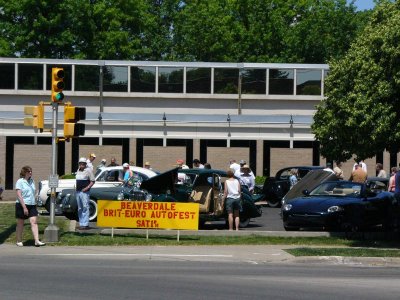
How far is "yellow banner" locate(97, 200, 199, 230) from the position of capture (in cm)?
2294

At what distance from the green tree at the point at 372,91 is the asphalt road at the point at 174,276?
3.73 meters

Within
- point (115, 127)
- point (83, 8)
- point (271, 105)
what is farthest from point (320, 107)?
point (83, 8)

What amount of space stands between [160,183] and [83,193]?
199cm

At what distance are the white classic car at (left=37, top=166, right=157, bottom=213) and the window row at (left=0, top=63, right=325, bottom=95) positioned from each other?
645 inches

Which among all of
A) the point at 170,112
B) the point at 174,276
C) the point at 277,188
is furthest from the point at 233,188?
the point at 170,112

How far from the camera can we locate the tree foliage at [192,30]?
204ft

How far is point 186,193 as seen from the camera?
83.5 feet

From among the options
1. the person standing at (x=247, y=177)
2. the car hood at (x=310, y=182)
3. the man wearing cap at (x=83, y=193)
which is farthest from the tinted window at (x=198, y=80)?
the man wearing cap at (x=83, y=193)

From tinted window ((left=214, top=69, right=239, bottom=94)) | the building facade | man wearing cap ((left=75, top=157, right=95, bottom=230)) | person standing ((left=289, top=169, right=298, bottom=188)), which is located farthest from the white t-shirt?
tinted window ((left=214, top=69, right=239, bottom=94))

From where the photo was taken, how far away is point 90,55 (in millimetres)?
64125

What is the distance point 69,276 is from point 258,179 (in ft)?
84.5

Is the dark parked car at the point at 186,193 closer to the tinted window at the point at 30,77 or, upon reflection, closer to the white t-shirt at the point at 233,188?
the white t-shirt at the point at 233,188

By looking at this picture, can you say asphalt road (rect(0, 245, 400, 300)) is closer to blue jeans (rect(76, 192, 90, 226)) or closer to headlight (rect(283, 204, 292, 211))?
blue jeans (rect(76, 192, 90, 226))

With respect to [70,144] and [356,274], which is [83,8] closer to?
[70,144]
